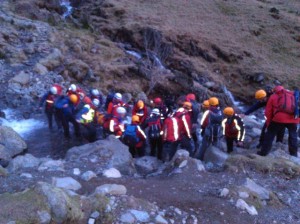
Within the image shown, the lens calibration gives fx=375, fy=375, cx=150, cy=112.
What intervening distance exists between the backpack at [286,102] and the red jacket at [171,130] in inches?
84.0

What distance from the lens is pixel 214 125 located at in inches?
321

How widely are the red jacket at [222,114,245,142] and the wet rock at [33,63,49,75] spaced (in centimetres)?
936

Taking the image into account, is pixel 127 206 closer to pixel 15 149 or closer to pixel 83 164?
pixel 83 164

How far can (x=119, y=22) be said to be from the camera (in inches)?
951

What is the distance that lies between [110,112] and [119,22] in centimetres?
1561

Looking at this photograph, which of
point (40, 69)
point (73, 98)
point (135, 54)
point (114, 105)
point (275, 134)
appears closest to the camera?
point (275, 134)

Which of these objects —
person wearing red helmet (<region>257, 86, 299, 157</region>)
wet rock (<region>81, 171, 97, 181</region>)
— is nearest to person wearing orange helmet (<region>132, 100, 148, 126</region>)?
person wearing red helmet (<region>257, 86, 299, 157</region>)

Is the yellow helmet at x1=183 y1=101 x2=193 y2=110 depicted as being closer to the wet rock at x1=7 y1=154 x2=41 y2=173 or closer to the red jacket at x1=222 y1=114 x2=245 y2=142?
the red jacket at x1=222 y1=114 x2=245 y2=142

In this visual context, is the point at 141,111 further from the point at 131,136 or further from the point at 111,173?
the point at 111,173

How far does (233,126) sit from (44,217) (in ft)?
16.7

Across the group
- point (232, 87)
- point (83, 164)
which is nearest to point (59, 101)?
point (83, 164)

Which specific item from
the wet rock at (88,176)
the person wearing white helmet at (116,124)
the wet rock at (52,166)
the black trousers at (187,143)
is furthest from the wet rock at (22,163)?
the black trousers at (187,143)

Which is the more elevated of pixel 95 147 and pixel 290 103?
pixel 290 103

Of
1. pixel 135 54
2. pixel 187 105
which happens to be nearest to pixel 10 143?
pixel 187 105
